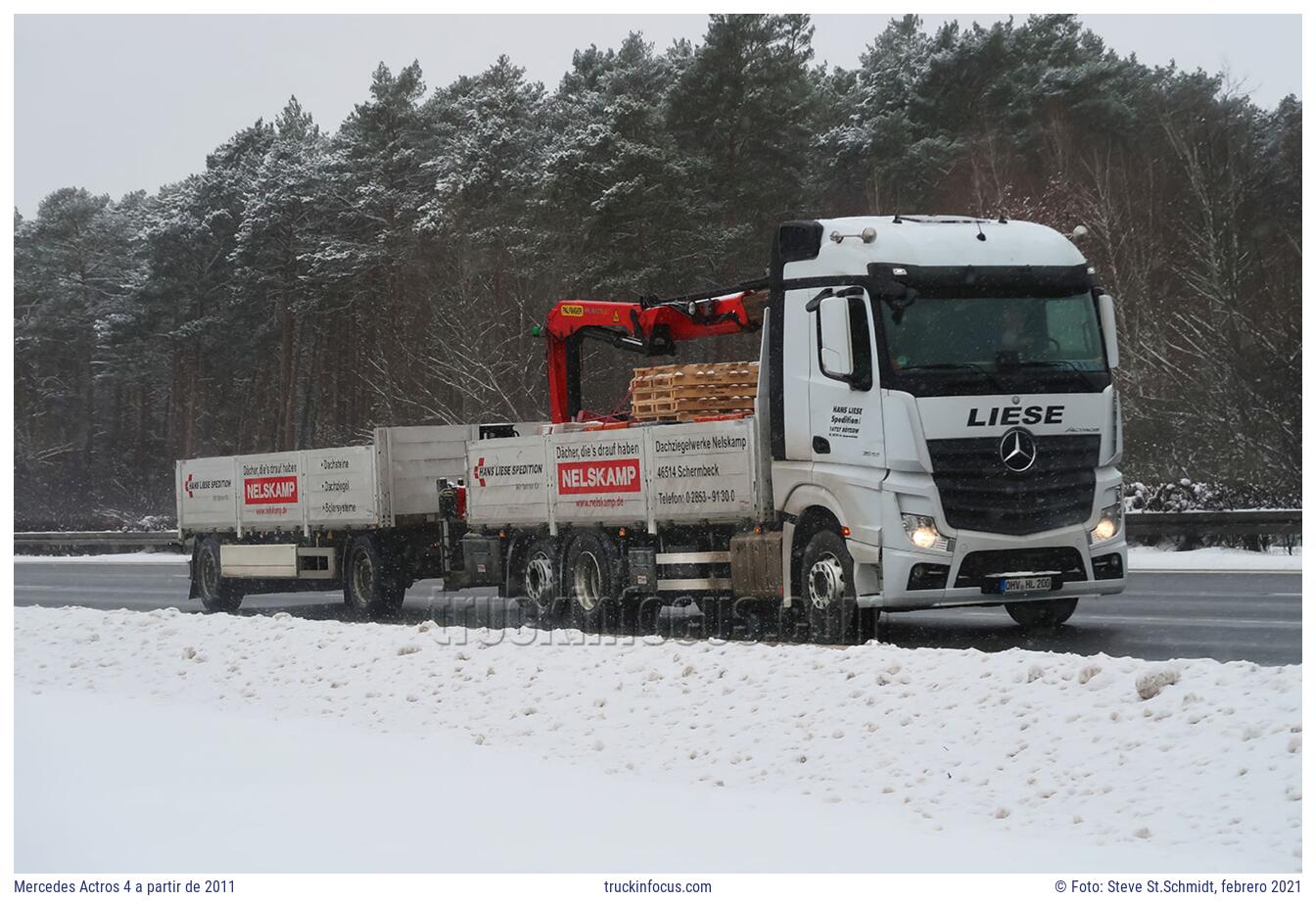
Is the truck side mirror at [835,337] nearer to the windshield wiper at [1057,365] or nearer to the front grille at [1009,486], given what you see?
the front grille at [1009,486]

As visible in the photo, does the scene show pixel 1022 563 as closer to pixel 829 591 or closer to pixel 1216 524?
pixel 829 591

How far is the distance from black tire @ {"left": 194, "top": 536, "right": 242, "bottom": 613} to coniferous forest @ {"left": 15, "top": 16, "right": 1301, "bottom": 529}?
15.2m

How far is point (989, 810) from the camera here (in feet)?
27.4

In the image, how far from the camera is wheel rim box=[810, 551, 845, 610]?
45.9 feet

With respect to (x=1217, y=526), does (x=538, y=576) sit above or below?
below

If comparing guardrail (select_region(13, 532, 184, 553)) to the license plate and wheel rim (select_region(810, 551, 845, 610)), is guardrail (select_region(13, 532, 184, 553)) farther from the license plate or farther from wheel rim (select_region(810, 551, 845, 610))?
the license plate

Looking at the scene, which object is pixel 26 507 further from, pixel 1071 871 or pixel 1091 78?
pixel 1071 871

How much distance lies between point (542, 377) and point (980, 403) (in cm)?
3294

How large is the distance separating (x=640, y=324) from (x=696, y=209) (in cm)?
2433

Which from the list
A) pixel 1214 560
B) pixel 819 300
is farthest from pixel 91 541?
pixel 819 300

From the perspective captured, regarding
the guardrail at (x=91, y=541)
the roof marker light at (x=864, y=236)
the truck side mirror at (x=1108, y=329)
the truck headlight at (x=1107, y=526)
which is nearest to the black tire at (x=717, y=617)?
the truck headlight at (x=1107, y=526)

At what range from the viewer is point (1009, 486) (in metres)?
13.6

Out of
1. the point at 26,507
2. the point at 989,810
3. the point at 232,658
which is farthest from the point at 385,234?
the point at 989,810

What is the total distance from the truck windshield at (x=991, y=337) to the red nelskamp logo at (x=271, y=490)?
1074 centimetres
